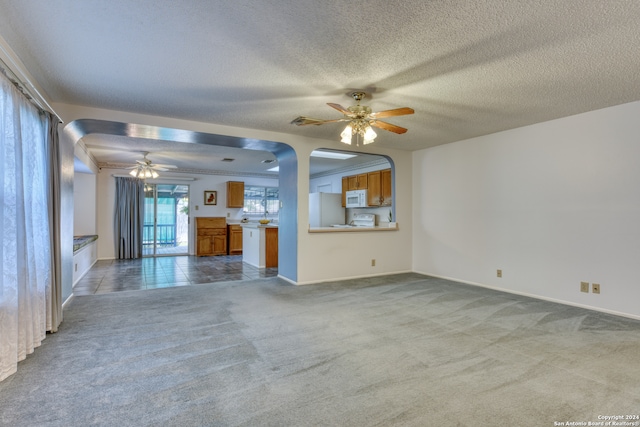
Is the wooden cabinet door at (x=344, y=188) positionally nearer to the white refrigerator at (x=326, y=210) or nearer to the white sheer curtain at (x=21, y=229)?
the white refrigerator at (x=326, y=210)

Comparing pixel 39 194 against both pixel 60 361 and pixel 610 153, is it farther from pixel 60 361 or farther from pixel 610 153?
pixel 610 153

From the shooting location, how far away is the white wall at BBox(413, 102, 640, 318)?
11.1 feet

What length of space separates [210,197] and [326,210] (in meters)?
3.41

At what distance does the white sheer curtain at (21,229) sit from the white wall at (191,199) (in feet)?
18.4

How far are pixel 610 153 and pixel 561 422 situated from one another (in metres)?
3.18

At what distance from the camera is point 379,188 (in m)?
6.81

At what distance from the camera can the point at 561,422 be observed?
1642 millimetres

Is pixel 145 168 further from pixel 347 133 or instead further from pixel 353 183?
pixel 347 133

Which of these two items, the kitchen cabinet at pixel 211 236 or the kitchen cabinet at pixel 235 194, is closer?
the kitchen cabinet at pixel 211 236

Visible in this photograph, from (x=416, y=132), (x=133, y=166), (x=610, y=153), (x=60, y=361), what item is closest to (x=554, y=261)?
(x=610, y=153)

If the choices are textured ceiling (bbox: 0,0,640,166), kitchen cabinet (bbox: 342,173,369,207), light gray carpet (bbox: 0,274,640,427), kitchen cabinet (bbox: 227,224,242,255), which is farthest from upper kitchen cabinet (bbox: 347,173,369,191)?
light gray carpet (bbox: 0,274,640,427)

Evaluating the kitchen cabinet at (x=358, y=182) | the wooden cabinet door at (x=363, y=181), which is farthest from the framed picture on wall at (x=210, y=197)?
the wooden cabinet door at (x=363, y=181)

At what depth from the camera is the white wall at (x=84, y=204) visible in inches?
282

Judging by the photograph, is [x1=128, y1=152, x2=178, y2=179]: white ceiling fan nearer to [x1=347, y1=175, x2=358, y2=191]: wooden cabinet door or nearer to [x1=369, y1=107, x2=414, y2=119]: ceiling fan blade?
[x1=347, y1=175, x2=358, y2=191]: wooden cabinet door
